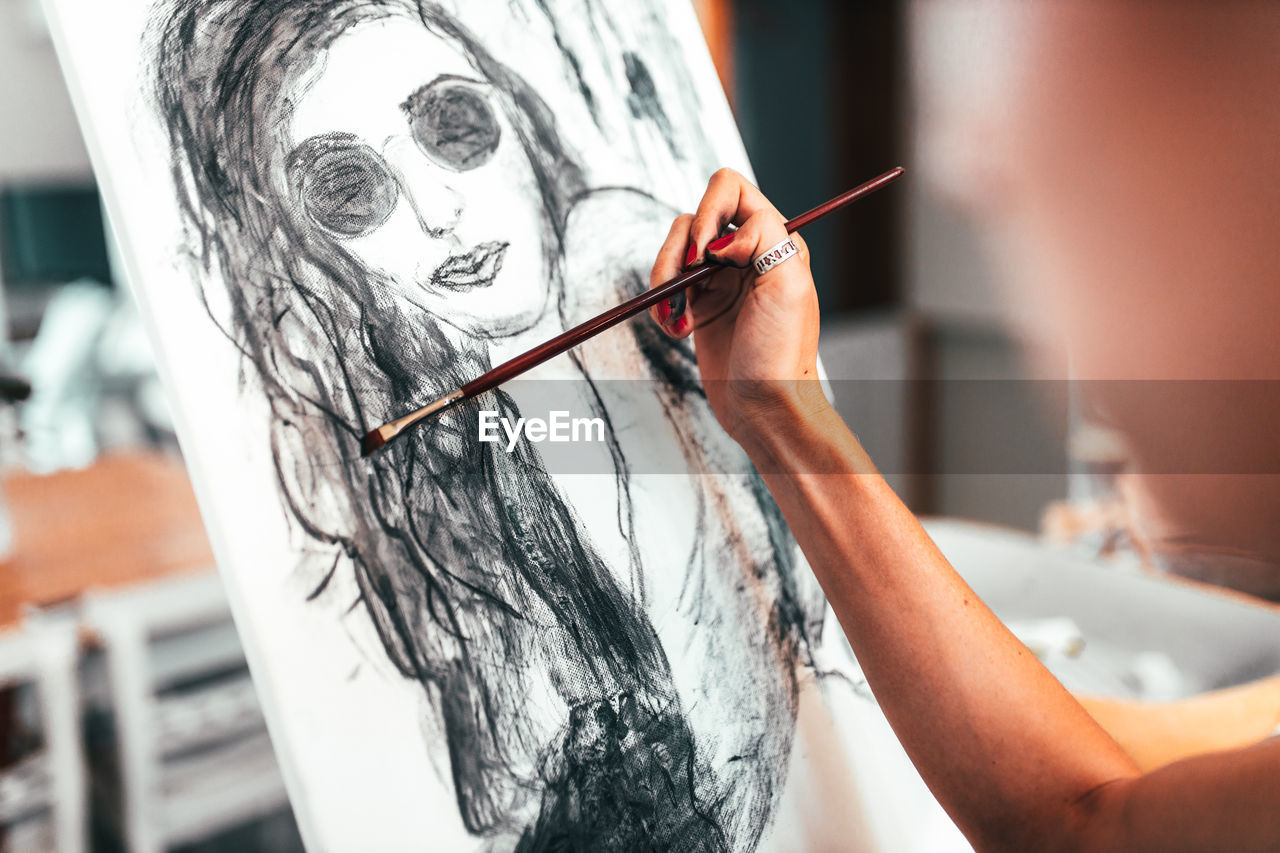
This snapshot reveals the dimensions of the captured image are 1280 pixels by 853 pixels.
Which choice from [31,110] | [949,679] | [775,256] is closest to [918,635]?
[949,679]

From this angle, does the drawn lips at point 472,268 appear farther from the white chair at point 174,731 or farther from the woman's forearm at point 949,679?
the white chair at point 174,731

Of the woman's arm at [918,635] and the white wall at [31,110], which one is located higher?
the white wall at [31,110]

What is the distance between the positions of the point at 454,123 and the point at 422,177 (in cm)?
5

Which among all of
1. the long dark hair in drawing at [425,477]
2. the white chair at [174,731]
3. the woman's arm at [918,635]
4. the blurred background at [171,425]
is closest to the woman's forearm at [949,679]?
the woman's arm at [918,635]

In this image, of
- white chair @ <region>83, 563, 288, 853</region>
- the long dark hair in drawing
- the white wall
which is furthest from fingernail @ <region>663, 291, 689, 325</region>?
the white wall

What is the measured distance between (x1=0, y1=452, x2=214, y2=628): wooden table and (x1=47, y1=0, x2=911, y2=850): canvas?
114 centimetres

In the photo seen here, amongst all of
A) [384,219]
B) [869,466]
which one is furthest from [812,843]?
[384,219]

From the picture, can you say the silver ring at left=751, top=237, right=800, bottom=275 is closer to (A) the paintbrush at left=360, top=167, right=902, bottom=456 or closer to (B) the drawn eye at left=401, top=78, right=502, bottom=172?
(A) the paintbrush at left=360, top=167, right=902, bottom=456

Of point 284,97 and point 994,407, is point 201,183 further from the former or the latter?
point 994,407

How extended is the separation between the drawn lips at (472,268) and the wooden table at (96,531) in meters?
1.16

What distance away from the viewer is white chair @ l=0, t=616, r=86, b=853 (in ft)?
4.04

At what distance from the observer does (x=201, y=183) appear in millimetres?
484

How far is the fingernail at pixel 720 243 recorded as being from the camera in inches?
22.5

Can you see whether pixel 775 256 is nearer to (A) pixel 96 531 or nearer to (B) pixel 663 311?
(B) pixel 663 311
